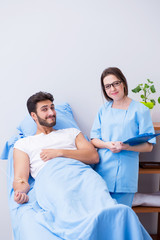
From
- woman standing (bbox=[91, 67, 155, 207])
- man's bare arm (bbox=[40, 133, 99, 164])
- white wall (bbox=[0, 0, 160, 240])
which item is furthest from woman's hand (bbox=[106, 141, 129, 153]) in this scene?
white wall (bbox=[0, 0, 160, 240])

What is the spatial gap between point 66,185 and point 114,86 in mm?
682

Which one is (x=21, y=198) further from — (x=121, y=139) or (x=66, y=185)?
(x=121, y=139)

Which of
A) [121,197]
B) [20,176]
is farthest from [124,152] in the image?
[20,176]

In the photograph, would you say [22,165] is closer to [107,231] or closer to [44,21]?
[107,231]

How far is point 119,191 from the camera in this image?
182 centimetres

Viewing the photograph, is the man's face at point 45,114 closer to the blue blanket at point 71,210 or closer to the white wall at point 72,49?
the blue blanket at point 71,210

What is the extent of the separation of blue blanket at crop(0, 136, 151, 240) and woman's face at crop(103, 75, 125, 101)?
464mm

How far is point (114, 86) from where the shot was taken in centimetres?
183

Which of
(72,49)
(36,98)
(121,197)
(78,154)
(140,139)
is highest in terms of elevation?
(72,49)

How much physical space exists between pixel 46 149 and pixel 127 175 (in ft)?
1.68

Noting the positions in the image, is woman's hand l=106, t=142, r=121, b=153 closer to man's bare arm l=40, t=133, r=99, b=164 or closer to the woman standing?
the woman standing

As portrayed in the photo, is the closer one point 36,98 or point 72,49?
point 36,98

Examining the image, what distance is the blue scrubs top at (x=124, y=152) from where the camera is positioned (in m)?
1.82

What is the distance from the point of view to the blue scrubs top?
1.82m
